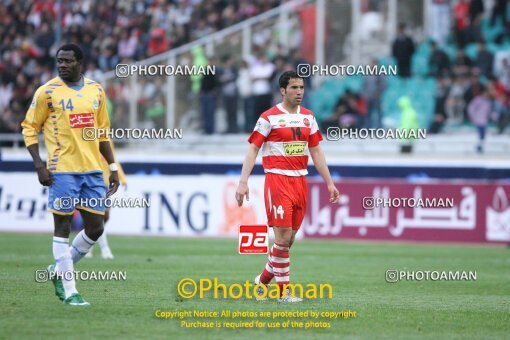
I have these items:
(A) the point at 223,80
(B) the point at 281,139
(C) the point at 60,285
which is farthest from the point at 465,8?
(C) the point at 60,285

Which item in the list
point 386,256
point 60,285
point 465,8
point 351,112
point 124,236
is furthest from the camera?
point 465,8

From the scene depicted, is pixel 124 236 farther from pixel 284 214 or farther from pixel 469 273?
pixel 284 214

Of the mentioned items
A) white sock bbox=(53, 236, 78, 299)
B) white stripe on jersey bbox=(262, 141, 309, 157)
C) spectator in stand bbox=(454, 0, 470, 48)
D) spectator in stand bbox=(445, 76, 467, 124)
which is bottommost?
white sock bbox=(53, 236, 78, 299)

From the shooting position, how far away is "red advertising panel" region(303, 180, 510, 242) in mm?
23250

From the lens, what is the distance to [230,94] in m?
26.8

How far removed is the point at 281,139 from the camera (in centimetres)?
1205

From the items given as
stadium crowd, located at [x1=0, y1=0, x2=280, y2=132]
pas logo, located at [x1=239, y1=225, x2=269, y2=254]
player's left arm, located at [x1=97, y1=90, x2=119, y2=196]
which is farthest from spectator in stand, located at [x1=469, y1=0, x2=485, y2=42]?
player's left arm, located at [x1=97, y1=90, x2=119, y2=196]

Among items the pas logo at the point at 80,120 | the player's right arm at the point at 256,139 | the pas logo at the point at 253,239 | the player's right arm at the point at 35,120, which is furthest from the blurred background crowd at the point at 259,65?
the player's right arm at the point at 35,120

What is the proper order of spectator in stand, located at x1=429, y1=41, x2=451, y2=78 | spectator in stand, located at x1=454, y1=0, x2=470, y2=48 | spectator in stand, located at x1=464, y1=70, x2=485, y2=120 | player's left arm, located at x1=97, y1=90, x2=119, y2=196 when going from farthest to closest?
1. spectator in stand, located at x1=454, y1=0, x2=470, y2=48
2. spectator in stand, located at x1=429, y1=41, x2=451, y2=78
3. spectator in stand, located at x1=464, y1=70, x2=485, y2=120
4. player's left arm, located at x1=97, y1=90, x2=119, y2=196

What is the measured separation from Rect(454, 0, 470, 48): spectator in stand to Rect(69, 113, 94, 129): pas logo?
18567mm

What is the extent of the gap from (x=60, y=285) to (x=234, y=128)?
1590 centimetres

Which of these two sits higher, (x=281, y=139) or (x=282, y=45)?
(x=282, y=45)

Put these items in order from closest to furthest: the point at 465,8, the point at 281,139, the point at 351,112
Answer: the point at 281,139
the point at 351,112
the point at 465,8

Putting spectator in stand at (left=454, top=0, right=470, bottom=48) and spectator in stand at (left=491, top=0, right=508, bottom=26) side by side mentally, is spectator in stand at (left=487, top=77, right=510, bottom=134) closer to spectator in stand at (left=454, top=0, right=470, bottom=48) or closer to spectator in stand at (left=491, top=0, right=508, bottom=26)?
spectator in stand at (left=454, top=0, right=470, bottom=48)
